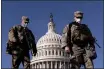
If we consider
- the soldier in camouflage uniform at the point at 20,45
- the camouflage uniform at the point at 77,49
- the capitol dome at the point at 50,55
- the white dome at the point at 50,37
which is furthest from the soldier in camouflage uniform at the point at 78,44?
the capitol dome at the point at 50,55

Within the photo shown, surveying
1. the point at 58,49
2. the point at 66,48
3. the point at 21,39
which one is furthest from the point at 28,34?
the point at 58,49

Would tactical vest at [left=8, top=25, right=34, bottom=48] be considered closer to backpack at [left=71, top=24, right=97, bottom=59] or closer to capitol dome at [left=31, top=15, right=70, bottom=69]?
backpack at [left=71, top=24, right=97, bottom=59]

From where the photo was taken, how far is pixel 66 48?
12.1 metres

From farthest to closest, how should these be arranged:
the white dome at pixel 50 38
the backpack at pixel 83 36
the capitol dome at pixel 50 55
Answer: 1. the white dome at pixel 50 38
2. the capitol dome at pixel 50 55
3. the backpack at pixel 83 36

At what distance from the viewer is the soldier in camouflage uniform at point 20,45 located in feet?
41.3

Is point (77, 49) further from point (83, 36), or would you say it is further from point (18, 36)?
point (18, 36)

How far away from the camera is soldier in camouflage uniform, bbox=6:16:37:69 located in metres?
12.6

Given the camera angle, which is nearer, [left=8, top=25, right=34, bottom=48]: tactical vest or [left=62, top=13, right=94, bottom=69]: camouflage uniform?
[left=62, top=13, right=94, bottom=69]: camouflage uniform

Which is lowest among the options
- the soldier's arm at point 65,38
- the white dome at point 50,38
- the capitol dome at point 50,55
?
the capitol dome at point 50,55

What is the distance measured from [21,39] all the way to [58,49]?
118208mm

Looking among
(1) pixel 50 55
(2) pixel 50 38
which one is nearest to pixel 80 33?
(1) pixel 50 55

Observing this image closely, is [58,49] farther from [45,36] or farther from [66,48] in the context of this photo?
[66,48]

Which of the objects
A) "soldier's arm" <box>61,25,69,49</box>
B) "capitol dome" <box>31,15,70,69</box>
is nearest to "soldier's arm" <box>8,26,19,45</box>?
"soldier's arm" <box>61,25,69,49</box>

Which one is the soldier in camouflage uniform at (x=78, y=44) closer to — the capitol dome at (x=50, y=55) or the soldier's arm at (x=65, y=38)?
the soldier's arm at (x=65, y=38)
